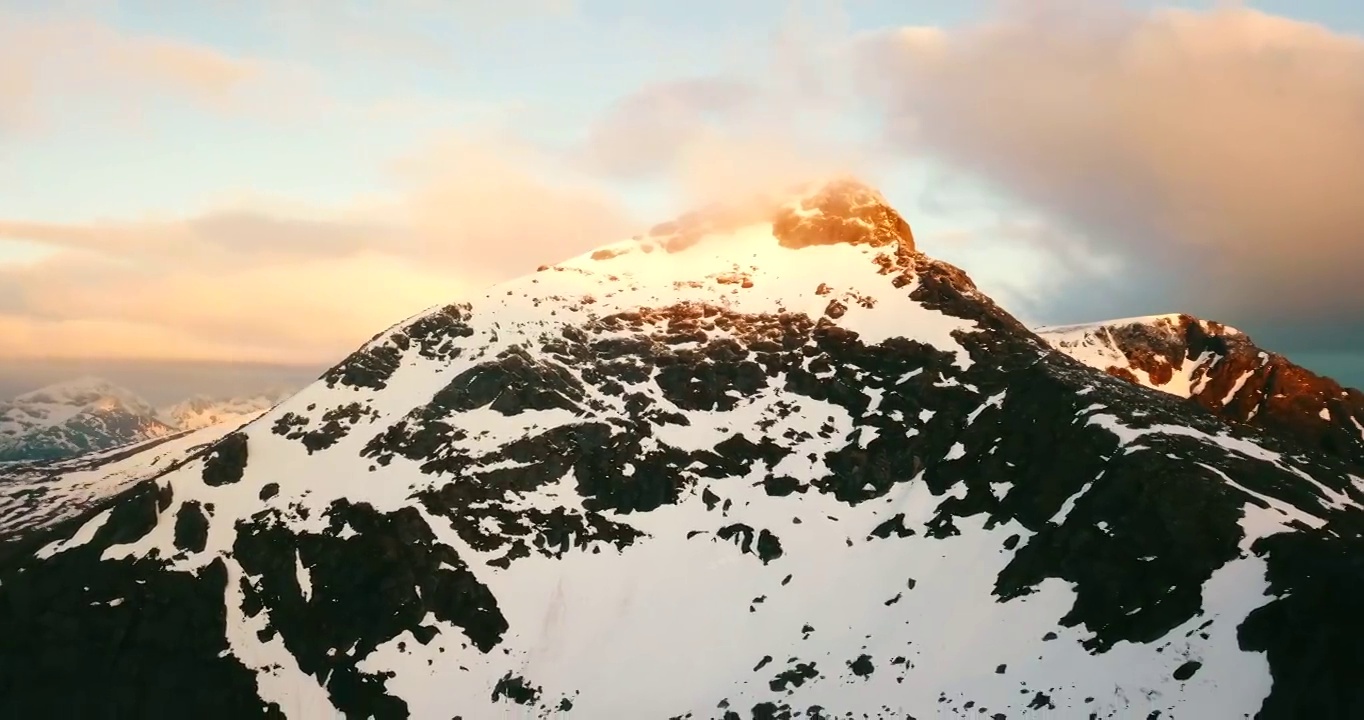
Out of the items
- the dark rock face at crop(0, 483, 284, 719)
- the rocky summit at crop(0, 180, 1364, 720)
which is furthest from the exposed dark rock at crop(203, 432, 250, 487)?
the dark rock face at crop(0, 483, 284, 719)

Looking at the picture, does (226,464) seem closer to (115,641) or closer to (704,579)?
(115,641)

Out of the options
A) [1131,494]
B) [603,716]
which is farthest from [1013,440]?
[603,716]

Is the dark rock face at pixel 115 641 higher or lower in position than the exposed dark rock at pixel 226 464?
lower

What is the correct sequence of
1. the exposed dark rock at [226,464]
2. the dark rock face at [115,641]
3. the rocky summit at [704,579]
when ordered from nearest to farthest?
the rocky summit at [704,579] < the dark rock face at [115,641] < the exposed dark rock at [226,464]

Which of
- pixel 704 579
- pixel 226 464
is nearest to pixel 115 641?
pixel 226 464

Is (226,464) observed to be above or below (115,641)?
above

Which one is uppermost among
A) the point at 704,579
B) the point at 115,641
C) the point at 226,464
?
the point at 226,464

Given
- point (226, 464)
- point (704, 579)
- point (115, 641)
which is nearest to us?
point (115, 641)

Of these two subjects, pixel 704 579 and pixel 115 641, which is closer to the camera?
pixel 115 641

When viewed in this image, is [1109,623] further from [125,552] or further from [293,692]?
[125,552]

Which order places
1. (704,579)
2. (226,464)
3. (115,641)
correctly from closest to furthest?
(115,641) < (704,579) < (226,464)

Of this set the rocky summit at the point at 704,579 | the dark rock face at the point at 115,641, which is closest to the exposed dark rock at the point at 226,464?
the rocky summit at the point at 704,579

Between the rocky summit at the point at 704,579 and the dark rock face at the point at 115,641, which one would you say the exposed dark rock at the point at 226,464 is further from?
the dark rock face at the point at 115,641

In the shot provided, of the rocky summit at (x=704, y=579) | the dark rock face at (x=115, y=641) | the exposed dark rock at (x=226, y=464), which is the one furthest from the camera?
the exposed dark rock at (x=226, y=464)
